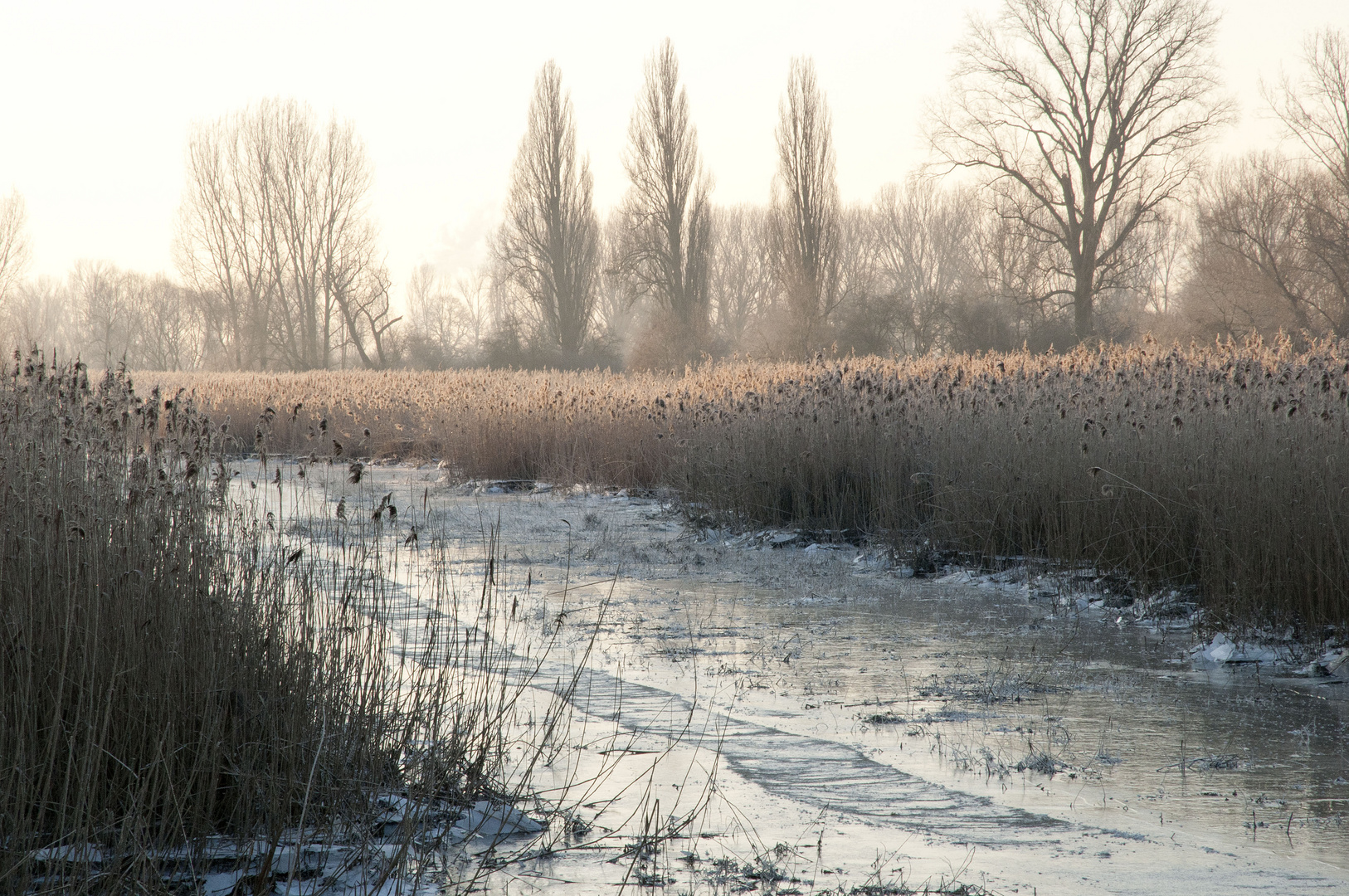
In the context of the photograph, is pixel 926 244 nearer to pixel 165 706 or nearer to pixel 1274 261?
pixel 1274 261

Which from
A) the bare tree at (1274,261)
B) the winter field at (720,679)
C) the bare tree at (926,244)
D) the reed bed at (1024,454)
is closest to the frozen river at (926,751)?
the winter field at (720,679)

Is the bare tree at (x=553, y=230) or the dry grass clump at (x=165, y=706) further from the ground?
the bare tree at (x=553, y=230)

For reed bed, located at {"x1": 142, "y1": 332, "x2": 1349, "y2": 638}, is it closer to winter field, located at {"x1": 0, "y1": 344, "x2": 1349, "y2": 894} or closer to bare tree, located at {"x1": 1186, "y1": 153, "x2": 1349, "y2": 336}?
winter field, located at {"x1": 0, "y1": 344, "x2": 1349, "y2": 894}

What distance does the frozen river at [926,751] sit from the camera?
9.06 feet

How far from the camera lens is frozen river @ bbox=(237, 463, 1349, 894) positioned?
2762 millimetres

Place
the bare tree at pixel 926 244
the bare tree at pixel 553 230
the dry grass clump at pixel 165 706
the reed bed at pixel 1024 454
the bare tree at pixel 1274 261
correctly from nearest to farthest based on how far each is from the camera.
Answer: the dry grass clump at pixel 165 706
the reed bed at pixel 1024 454
the bare tree at pixel 1274 261
the bare tree at pixel 553 230
the bare tree at pixel 926 244

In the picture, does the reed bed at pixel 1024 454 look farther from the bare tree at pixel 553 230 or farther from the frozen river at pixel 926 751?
the bare tree at pixel 553 230

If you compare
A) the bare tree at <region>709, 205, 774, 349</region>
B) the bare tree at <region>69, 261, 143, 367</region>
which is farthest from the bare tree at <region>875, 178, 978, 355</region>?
the bare tree at <region>69, 261, 143, 367</region>

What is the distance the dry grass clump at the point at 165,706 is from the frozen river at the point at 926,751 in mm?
514

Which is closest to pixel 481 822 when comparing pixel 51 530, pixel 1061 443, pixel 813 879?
pixel 813 879

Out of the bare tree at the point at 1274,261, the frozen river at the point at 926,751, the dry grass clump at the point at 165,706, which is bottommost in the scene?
the frozen river at the point at 926,751

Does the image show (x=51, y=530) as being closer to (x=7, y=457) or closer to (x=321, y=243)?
(x=7, y=457)

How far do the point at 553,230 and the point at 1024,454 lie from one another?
32244 mm

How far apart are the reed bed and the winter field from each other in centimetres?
4
